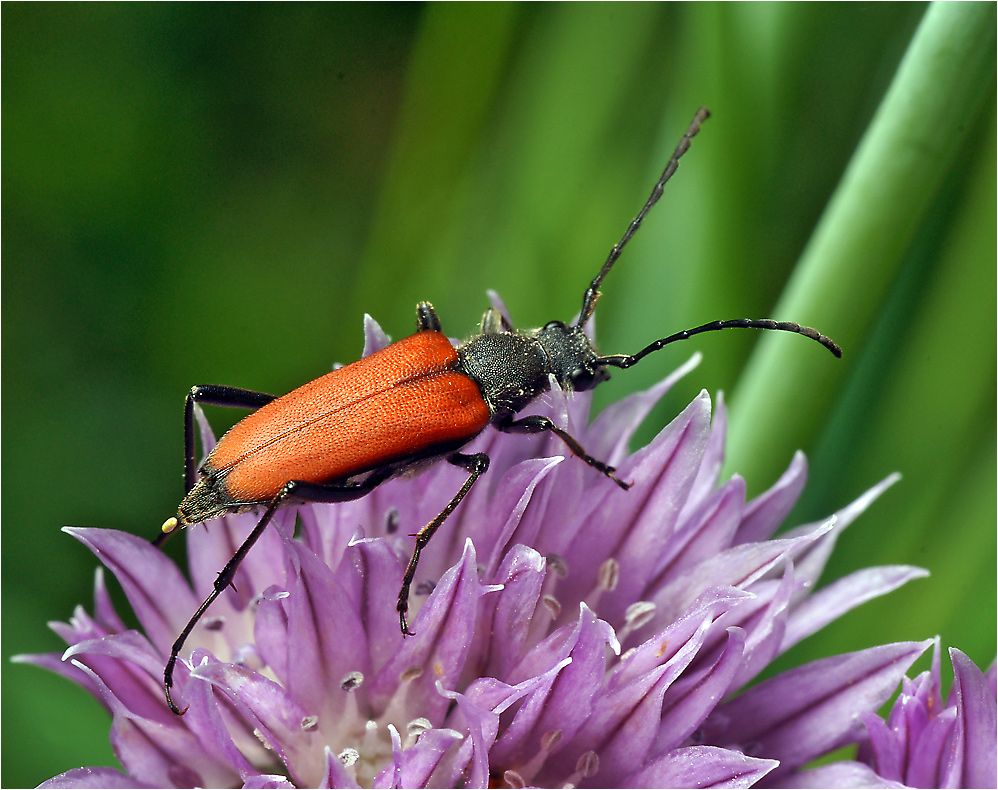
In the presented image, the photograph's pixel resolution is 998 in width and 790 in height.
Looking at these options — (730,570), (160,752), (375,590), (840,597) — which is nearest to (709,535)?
(730,570)

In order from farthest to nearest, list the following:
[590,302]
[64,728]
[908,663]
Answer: [64,728] < [590,302] < [908,663]

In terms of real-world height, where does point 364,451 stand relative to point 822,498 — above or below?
below

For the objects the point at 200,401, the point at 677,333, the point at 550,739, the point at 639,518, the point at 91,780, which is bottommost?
the point at 91,780

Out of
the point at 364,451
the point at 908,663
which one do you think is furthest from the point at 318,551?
the point at 908,663

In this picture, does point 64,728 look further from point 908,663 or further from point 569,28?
point 569,28

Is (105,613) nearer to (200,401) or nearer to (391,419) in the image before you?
(200,401)

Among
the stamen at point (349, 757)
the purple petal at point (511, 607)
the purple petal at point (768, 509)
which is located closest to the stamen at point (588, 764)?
the purple petal at point (511, 607)
